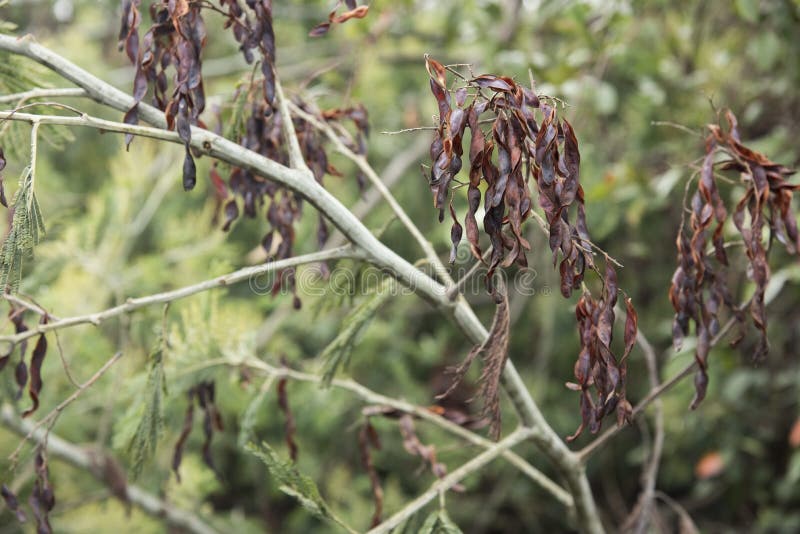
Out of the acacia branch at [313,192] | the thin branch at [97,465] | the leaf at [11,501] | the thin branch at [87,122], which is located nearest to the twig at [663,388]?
the acacia branch at [313,192]

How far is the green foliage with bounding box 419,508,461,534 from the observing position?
127cm

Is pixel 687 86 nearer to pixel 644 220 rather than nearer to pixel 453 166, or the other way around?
pixel 644 220

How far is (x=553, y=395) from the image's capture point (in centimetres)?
331

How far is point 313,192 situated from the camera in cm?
125

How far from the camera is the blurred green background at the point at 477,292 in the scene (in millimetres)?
2441

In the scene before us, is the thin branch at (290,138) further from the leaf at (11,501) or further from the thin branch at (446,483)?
the leaf at (11,501)

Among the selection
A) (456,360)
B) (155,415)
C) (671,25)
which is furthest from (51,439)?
(671,25)

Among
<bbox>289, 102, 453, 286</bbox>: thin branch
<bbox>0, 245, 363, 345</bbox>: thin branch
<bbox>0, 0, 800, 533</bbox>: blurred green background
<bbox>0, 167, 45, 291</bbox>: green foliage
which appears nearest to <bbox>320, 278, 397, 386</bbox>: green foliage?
<bbox>289, 102, 453, 286</bbox>: thin branch

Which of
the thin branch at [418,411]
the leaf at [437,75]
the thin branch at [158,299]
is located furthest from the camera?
the thin branch at [418,411]

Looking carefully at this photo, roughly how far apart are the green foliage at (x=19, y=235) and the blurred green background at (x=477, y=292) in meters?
0.74

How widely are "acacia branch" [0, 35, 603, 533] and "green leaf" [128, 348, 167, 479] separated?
348 millimetres

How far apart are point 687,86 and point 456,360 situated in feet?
4.84

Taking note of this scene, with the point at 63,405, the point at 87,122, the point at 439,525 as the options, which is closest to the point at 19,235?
the point at 87,122

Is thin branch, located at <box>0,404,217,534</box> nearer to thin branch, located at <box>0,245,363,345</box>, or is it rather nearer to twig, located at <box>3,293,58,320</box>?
twig, located at <box>3,293,58,320</box>
